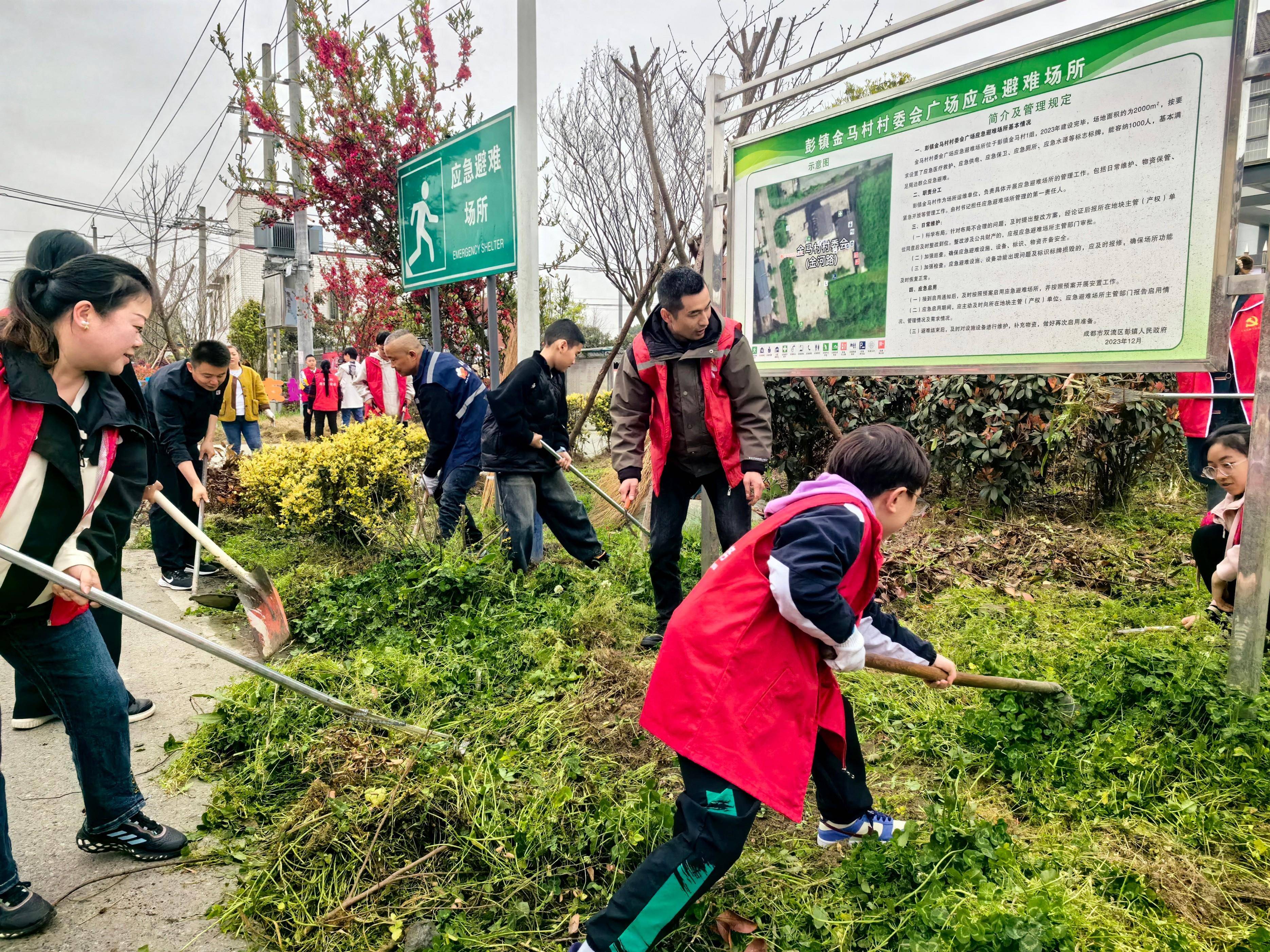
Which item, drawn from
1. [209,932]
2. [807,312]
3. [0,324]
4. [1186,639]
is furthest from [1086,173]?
[209,932]

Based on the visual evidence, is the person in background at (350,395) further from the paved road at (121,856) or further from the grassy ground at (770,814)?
the grassy ground at (770,814)

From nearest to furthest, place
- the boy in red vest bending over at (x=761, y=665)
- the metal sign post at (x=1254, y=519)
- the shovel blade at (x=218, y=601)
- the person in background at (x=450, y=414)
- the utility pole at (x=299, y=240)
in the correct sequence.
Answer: the boy in red vest bending over at (x=761, y=665)
the metal sign post at (x=1254, y=519)
the shovel blade at (x=218, y=601)
the person in background at (x=450, y=414)
the utility pole at (x=299, y=240)

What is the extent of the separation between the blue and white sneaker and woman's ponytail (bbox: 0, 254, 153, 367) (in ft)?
8.77

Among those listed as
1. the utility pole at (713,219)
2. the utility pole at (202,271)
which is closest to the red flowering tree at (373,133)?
the utility pole at (713,219)

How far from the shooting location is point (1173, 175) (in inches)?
110

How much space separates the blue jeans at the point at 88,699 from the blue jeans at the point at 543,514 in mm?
2736

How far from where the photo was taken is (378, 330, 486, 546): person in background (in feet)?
18.6

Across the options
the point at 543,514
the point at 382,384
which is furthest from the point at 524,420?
the point at 382,384

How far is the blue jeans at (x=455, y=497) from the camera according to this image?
18.7ft

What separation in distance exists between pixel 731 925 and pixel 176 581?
522 centimetres

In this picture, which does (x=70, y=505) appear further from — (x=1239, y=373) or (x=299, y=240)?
(x=299, y=240)

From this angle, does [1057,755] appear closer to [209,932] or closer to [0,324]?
[209,932]

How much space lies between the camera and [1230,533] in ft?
11.0

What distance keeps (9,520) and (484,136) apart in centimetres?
456
